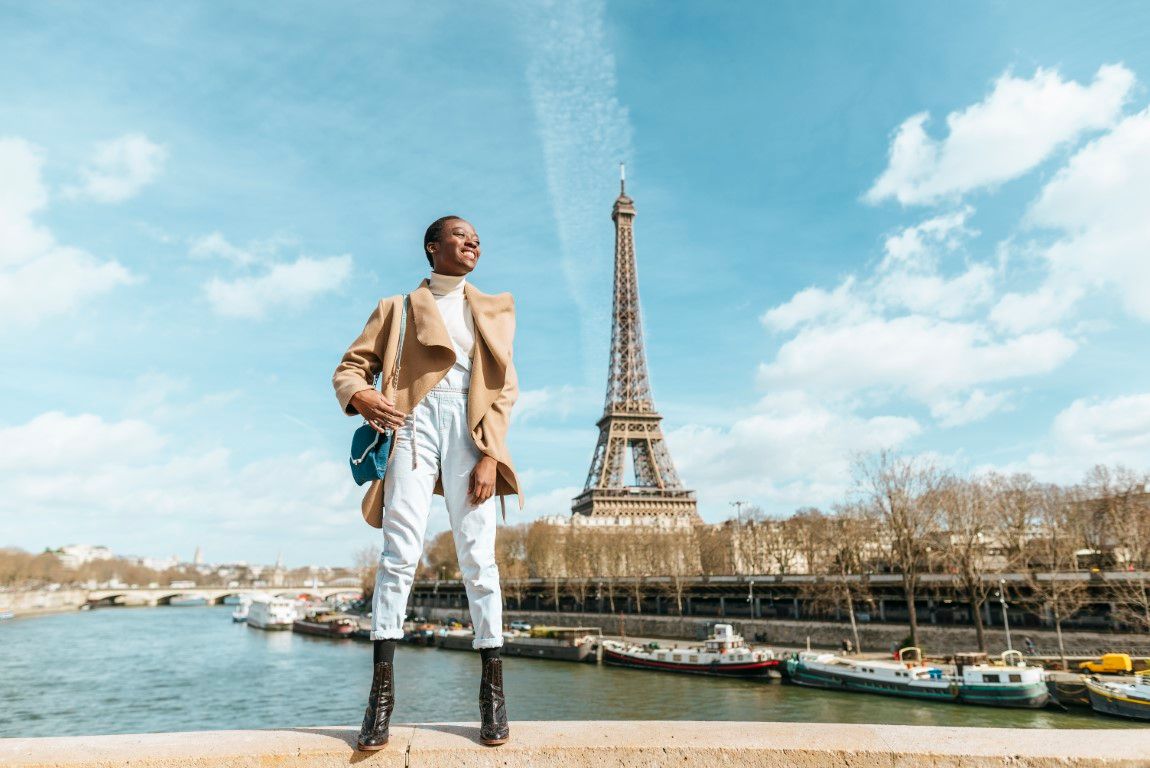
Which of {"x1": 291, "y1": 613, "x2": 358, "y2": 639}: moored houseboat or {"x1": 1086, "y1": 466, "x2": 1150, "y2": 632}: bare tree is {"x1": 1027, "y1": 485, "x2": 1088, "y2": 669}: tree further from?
{"x1": 291, "y1": 613, "x2": 358, "y2": 639}: moored houseboat

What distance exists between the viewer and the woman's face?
13.4 feet

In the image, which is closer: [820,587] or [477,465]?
[477,465]

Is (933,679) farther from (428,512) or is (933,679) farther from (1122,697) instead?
(428,512)

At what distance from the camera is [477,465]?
3.73 m

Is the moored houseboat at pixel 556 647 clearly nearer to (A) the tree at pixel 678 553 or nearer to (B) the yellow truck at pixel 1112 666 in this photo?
(A) the tree at pixel 678 553

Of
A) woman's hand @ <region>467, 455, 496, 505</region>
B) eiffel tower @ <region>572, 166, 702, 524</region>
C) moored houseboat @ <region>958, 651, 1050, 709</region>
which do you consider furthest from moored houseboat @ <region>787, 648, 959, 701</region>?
eiffel tower @ <region>572, 166, 702, 524</region>

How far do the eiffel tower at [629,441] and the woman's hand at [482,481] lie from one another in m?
65.9

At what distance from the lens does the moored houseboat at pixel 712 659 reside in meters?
31.2

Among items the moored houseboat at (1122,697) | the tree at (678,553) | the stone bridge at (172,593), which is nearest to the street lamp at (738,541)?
the tree at (678,553)

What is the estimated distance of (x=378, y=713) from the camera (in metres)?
3.13

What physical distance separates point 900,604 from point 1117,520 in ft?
39.3

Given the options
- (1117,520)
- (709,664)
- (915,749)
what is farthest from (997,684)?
(915,749)

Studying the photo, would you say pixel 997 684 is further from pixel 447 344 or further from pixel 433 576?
pixel 433 576

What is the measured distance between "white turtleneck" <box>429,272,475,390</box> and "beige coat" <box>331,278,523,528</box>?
59mm
